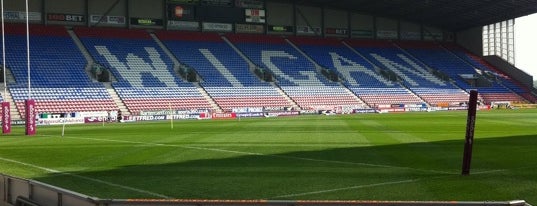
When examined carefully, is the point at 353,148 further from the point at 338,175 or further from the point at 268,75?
the point at 268,75

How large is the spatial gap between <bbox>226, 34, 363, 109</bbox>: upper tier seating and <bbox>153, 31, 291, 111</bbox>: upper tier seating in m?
1.95

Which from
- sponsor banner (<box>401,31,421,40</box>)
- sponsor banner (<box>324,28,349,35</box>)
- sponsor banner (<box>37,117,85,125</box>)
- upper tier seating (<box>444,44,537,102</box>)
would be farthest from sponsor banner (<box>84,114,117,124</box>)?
upper tier seating (<box>444,44,537,102</box>)

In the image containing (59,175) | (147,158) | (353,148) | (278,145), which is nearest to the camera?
(59,175)

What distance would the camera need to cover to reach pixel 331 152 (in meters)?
18.2

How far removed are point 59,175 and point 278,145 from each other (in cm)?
945

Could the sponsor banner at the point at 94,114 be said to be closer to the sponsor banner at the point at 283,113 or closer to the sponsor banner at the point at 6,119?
the sponsor banner at the point at 6,119

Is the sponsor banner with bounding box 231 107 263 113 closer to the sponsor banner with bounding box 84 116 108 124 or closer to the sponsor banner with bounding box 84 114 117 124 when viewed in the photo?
the sponsor banner with bounding box 84 114 117 124

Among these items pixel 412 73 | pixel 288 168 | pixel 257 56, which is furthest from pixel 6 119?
pixel 412 73

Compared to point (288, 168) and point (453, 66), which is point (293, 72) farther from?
point (288, 168)

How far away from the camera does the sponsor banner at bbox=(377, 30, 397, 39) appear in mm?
77188

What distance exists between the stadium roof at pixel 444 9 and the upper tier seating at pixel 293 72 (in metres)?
6.74

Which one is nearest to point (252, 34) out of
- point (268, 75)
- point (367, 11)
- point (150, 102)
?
point (268, 75)

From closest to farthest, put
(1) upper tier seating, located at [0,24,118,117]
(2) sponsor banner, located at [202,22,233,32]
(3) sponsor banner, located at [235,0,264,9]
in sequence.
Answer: (1) upper tier seating, located at [0,24,118,117] < (3) sponsor banner, located at [235,0,264,9] < (2) sponsor banner, located at [202,22,233,32]

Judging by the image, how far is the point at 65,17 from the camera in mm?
57562
